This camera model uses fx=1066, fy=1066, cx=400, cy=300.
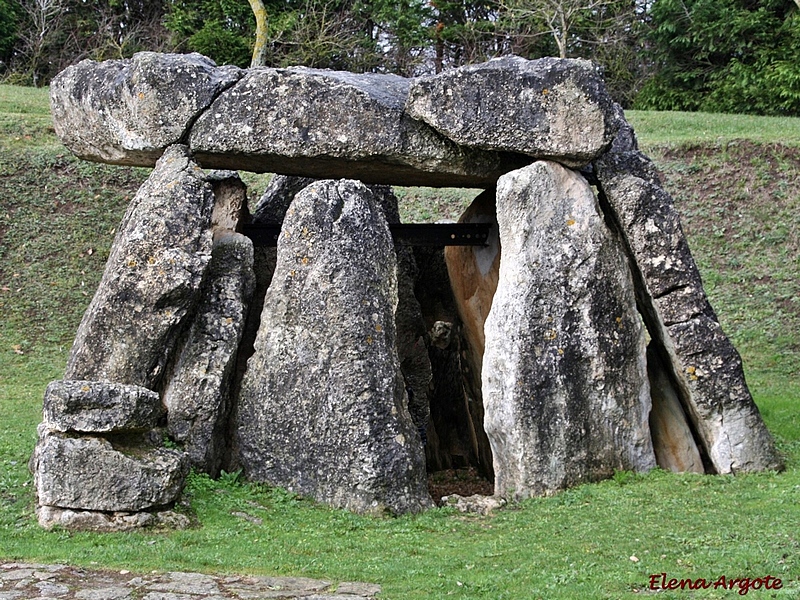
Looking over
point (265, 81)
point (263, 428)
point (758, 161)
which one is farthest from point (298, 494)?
point (758, 161)

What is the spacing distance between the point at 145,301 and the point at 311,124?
2600mm

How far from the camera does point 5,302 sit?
1950 centimetres

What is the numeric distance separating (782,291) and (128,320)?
13565 millimetres

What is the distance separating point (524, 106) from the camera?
11.3 m

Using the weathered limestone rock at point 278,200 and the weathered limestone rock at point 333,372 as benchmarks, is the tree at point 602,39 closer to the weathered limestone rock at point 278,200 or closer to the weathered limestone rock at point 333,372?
the weathered limestone rock at point 278,200

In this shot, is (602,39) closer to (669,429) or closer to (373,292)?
(669,429)

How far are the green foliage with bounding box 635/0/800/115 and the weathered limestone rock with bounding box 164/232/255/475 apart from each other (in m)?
21.6

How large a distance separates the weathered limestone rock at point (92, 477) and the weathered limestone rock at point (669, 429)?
5705mm

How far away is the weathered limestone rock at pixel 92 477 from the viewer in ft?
30.4

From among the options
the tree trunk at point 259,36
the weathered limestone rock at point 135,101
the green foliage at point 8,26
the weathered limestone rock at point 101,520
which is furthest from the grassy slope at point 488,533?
the green foliage at point 8,26

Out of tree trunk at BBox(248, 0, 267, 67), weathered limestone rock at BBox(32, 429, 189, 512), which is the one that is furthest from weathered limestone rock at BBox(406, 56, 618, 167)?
tree trunk at BBox(248, 0, 267, 67)

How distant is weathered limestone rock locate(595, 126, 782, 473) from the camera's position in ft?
37.5


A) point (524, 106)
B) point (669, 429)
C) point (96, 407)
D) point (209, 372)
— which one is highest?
point (524, 106)

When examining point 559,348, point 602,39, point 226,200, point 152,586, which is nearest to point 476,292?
point 559,348
